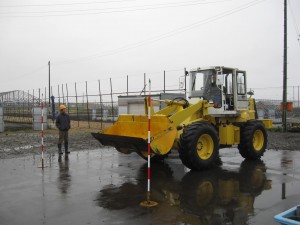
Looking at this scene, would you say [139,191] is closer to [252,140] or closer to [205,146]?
[205,146]

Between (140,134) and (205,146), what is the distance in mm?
Answer: 1864

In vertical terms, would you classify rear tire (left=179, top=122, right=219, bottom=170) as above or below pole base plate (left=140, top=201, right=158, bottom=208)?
above

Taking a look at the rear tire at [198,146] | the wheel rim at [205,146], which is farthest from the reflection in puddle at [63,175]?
the wheel rim at [205,146]

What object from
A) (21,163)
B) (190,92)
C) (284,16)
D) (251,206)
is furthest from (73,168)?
(284,16)

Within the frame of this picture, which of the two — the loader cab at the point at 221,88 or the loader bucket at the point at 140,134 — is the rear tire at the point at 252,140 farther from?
the loader bucket at the point at 140,134

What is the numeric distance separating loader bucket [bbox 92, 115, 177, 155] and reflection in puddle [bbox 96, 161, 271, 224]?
77 cm

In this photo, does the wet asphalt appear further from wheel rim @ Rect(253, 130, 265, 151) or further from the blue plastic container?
the blue plastic container

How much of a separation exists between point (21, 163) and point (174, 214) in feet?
21.3

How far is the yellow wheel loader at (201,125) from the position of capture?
9047mm

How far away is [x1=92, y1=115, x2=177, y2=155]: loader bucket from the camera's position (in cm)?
884

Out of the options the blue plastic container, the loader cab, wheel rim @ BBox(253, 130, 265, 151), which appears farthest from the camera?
wheel rim @ BBox(253, 130, 265, 151)

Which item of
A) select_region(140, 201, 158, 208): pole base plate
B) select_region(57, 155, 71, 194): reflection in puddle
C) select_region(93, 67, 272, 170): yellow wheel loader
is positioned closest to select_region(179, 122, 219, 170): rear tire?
select_region(93, 67, 272, 170): yellow wheel loader

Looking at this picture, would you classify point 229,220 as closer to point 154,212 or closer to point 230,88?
point 154,212

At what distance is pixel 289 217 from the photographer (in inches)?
156
